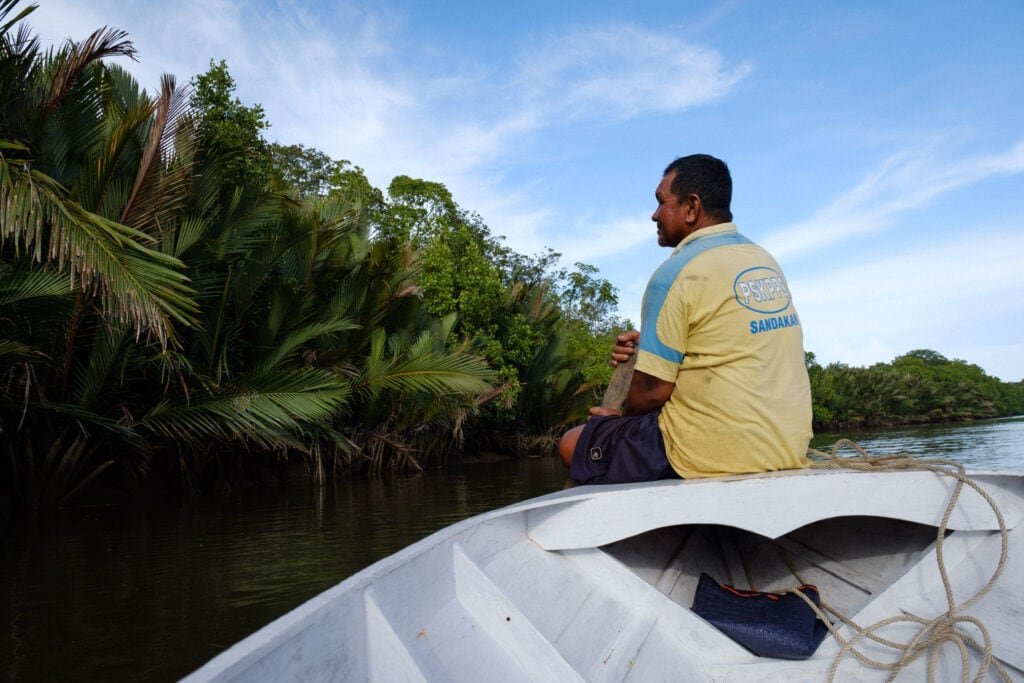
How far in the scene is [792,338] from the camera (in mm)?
2205

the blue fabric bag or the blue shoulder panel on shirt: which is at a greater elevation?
the blue shoulder panel on shirt

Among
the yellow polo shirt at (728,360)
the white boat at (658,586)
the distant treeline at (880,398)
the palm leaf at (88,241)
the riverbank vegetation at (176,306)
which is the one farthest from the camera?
the distant treeline at (880,398)

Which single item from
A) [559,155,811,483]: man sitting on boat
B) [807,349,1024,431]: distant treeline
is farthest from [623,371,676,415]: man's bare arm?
[807,349,1024,431]: distant treeline

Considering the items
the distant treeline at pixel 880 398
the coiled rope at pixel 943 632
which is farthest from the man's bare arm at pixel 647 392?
the distant treeline at pixel 880 398

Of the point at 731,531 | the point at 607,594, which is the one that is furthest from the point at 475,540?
the point at 731,531

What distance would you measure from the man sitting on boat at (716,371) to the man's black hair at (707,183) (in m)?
0.08

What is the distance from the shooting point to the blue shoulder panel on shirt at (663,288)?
222cm

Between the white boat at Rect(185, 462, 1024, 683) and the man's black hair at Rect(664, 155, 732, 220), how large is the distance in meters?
0.95

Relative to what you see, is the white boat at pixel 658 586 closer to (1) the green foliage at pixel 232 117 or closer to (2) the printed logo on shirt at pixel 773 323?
(2) the printed logo on shirt at pixel 773 323

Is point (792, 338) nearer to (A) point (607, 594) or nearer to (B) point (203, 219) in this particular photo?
(A) point (607, 594)

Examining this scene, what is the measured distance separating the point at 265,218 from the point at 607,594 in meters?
6.92

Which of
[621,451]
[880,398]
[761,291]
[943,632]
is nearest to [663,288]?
[761,291]

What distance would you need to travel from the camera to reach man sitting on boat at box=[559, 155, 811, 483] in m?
2.12

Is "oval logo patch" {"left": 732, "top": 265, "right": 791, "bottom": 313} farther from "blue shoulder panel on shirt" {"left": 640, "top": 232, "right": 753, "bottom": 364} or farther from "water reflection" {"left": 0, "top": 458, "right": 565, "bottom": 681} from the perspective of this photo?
"water reflection" {"left": 0, "top": 458, "right": 565, "bottom": 681}
